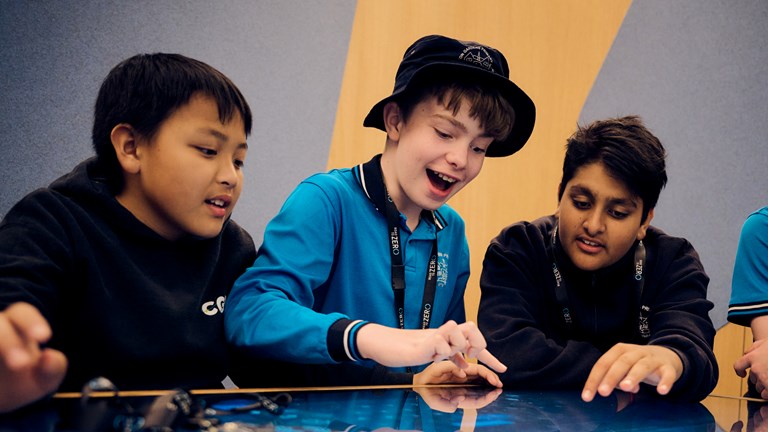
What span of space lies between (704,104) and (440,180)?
79.6 inches

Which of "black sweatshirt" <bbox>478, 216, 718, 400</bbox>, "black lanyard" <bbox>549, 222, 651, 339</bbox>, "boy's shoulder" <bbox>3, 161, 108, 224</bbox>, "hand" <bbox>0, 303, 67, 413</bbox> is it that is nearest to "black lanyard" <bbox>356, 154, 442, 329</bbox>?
"black sweatshirt" <bbox>478, 216, 718, 400</bbox>

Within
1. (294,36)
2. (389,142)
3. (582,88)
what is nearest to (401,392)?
(389,142)

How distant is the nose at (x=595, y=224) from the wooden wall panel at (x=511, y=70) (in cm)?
130

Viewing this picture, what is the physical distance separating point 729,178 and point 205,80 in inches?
96.8

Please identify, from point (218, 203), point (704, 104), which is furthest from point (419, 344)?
point (704, 104)

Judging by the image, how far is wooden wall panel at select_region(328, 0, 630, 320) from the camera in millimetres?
2615

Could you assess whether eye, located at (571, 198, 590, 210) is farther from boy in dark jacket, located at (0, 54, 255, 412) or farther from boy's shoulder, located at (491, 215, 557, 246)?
boy in dark jacket, located at (0, 54, 255, 412)

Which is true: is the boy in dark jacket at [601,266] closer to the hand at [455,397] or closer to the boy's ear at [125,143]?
the hand at [455,397]

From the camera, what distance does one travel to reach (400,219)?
1.33 m

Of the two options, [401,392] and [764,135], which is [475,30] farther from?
[401,392]

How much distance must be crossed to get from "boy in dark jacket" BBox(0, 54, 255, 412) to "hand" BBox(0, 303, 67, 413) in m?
0.22

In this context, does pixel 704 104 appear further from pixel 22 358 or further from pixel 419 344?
pixel 22 358

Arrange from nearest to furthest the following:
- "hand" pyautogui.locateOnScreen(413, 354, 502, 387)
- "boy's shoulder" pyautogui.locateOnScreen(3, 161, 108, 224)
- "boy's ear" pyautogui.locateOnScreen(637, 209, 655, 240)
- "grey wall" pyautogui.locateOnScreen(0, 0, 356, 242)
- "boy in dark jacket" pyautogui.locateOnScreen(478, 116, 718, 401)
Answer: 1. "boy's shoulder" pyautogui.locateOnScreen(3, 161, 108, 224)
2. "hand" pyautogui.locateOnScreen(413, 354, 502, 387)
3. "boy in dark jacket" pyautogui.locateOnScreen(478, 116, 718, 401)
4. "boy's ear" pyautogui.locateOnScreen(637, 209, 655, 240)
5. "grey wall" pyautogui.locateOnScreen(0, 0, 356, 242)

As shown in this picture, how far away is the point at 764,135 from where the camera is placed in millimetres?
2953
